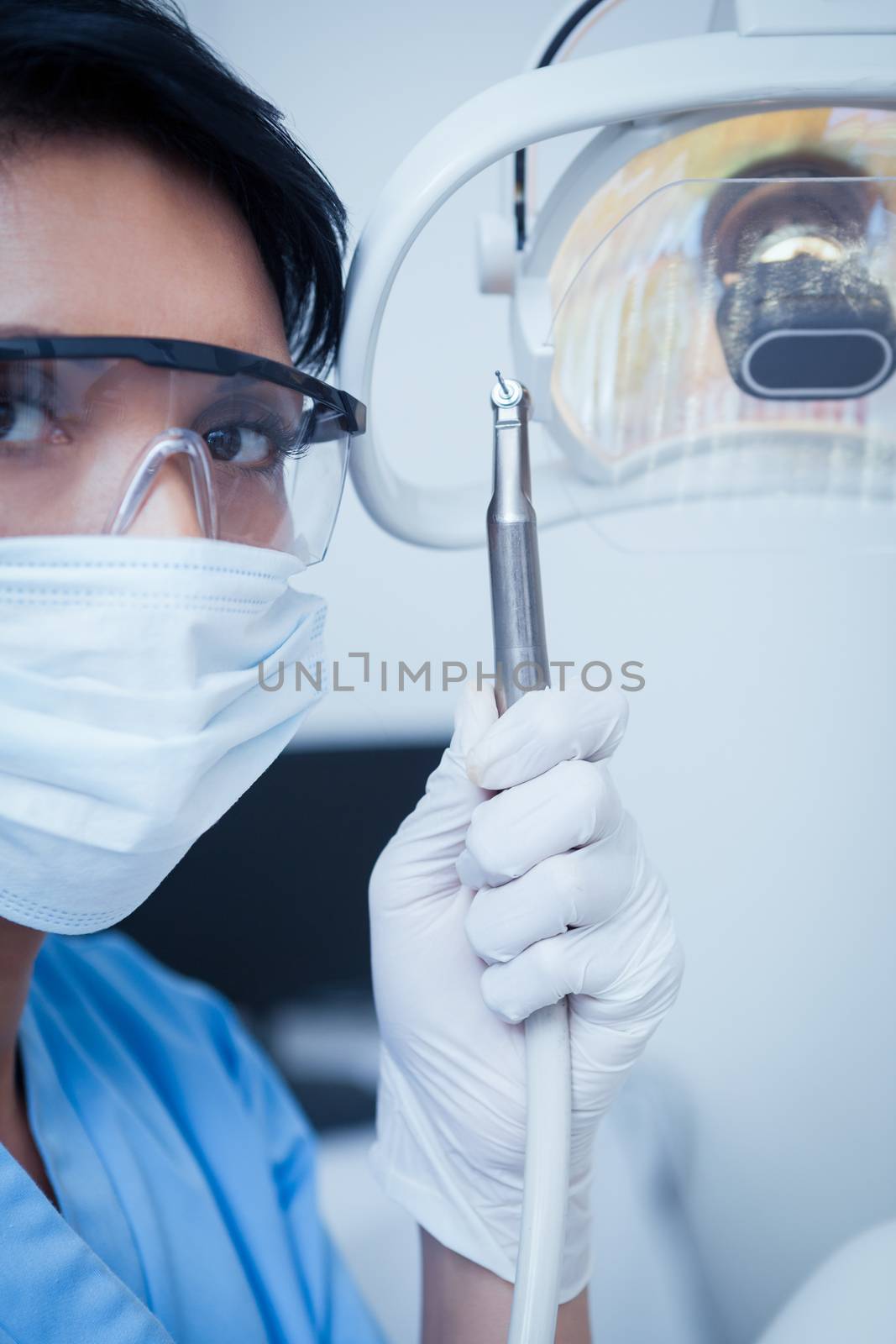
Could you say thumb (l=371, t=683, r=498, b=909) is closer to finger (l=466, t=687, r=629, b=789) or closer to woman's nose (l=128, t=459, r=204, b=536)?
finger (l=466, t=687, r=629, b=789)

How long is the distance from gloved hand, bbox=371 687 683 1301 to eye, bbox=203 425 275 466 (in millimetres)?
274

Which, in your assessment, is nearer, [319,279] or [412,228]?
[412,228]

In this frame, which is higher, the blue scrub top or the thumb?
the thumb

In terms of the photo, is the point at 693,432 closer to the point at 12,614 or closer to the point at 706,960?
the point at 12,614

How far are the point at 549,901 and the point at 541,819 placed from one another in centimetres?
5

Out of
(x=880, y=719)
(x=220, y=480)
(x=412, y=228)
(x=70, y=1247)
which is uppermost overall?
(x=412, y=228)

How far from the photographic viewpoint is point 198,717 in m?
0.59

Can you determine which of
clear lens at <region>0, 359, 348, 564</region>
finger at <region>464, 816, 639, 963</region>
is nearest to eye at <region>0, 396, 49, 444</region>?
clear lens at <region>0, 359, 348, 564</region>

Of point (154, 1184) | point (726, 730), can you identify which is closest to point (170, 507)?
point (154, 1184)

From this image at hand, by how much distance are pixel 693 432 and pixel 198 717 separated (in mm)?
393

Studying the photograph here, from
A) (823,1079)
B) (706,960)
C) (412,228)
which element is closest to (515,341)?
(412,228)

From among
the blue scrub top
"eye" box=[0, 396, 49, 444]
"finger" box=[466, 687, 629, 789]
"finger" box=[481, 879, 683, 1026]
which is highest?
"eye" box=[0, 396, 49, 444]

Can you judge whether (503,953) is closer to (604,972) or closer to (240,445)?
(604,972)

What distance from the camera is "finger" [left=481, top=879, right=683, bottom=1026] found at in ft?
2.03
